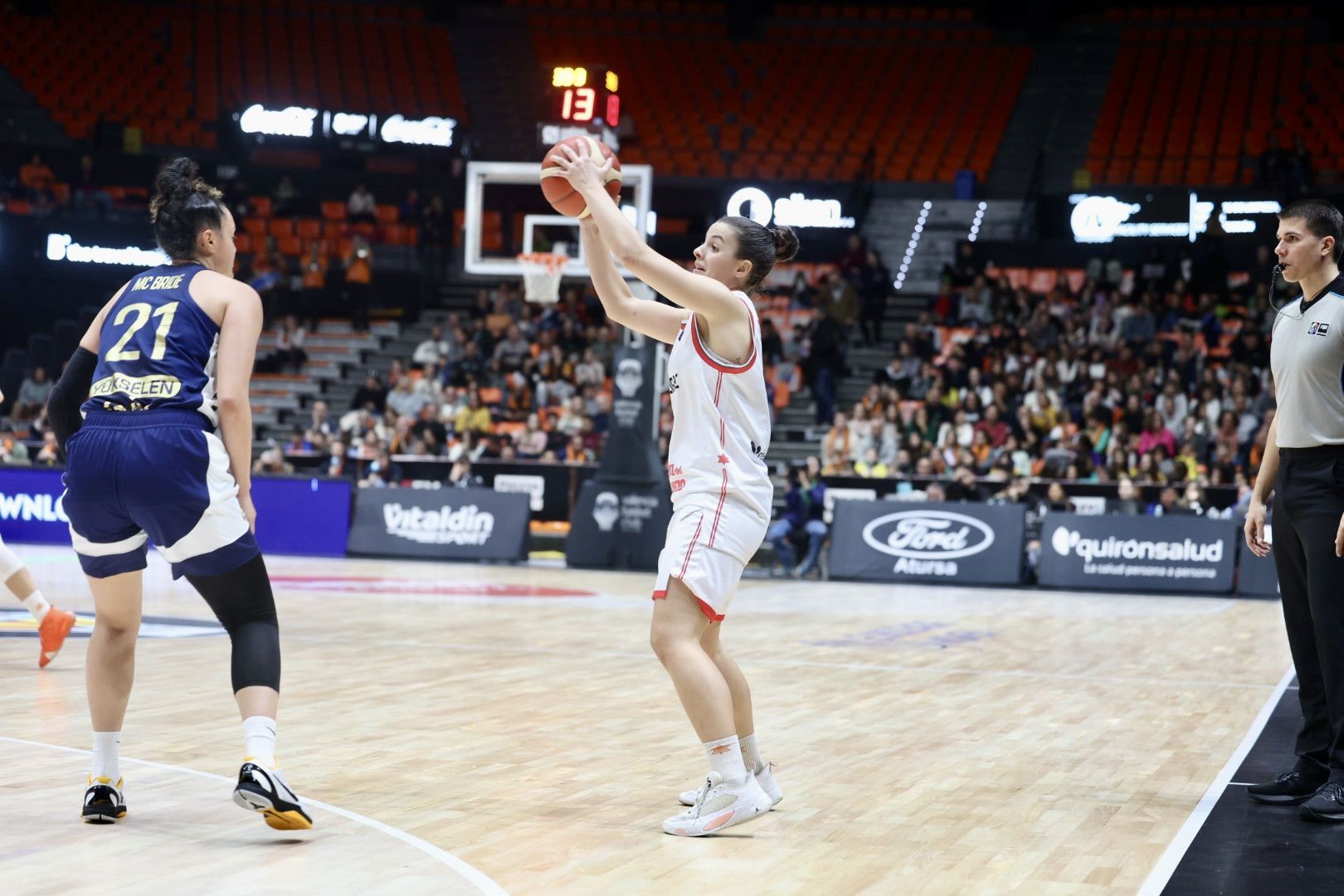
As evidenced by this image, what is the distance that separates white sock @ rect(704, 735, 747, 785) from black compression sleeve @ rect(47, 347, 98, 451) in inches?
88.1

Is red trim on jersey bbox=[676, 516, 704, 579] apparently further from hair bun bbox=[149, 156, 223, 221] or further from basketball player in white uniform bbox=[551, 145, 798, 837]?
hair bun bbox=[149, 156, 223, 221]

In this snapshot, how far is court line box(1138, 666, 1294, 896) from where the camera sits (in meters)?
4.28

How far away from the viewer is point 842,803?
208 inches

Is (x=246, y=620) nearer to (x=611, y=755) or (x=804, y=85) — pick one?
(x=611, y=755)

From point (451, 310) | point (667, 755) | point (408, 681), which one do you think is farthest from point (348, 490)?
point (667, 755)

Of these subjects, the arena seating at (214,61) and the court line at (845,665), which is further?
the arena seating at (214,61)

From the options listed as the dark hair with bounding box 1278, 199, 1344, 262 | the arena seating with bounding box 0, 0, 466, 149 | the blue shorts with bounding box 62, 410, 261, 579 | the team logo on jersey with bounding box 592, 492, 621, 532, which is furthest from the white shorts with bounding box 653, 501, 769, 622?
the arena seating with bounding box 0, 0, 466, 149

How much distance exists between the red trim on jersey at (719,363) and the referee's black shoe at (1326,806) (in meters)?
2.43

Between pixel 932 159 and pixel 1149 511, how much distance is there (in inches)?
497

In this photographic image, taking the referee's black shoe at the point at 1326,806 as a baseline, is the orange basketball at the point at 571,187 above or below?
above

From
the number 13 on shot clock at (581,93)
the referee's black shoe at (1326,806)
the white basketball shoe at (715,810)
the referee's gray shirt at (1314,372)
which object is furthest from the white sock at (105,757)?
the number 13 on shot clock at (581,93)

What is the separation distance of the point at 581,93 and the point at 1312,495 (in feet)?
39.9

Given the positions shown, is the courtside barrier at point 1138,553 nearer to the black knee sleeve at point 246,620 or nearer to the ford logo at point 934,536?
the ford logo at point 934,536

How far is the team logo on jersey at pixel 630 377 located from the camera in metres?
17.2
